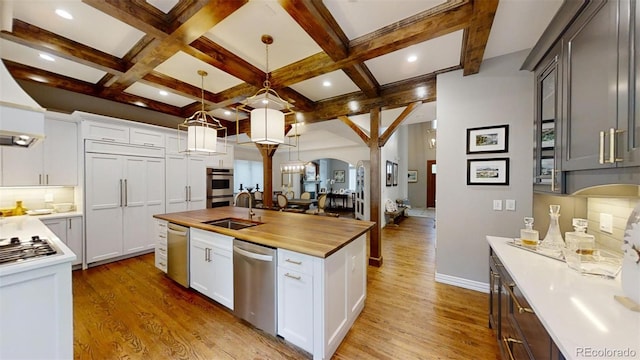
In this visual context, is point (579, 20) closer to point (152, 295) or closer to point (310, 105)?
point (310, 105)

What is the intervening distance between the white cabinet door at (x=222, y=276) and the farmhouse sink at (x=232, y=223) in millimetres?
389

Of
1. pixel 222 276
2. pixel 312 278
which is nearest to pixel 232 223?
pixel 222 276

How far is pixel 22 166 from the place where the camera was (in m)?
3.11

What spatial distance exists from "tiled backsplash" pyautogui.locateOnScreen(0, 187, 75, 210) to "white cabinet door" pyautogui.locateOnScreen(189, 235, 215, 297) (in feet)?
9.08

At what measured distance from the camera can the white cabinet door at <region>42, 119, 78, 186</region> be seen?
3279 mm

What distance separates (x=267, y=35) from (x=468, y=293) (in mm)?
3725

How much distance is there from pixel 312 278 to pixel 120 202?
393cm

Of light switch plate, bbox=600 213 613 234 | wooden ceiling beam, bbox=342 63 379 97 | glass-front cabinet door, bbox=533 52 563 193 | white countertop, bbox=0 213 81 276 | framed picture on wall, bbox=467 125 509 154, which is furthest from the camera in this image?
wooden ceiling beam, bbox=342 63 379 97

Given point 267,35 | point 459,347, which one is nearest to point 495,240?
point 459,347

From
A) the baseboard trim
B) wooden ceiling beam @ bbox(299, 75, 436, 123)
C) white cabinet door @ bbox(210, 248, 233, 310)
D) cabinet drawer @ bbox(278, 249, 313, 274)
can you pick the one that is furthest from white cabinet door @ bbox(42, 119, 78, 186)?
the baseboard trim

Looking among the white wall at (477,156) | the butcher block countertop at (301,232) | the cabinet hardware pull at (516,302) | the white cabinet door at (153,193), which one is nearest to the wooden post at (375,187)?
the white wall at (477,156)

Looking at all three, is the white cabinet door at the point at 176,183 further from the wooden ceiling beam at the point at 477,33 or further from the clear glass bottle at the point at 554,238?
the clear glass bottle at the point at 554,238

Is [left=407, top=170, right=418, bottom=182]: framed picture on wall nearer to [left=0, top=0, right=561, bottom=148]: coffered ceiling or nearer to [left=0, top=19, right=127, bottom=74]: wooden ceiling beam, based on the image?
[left=0, top=0, right=561, bottom=148]: coffered ceiling

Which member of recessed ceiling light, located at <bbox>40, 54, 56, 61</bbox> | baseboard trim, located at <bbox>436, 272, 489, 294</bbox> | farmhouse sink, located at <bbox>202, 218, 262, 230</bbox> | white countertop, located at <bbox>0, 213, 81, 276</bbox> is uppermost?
recessed ceiling light, located at <bbox>40, 54, 56, 61</bbox>
